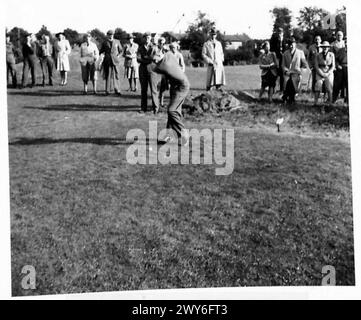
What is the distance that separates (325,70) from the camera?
38.3 ft

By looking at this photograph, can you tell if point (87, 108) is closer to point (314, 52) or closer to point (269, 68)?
point (269, 68)

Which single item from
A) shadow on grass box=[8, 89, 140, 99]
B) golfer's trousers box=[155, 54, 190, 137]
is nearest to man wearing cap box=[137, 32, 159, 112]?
shadow on grass box=[8, 89, 140, 99]

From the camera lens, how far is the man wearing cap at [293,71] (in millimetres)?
12211

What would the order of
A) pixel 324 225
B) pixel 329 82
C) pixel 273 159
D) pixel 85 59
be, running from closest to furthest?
pixel 324 225 < pixel 273 159 < pixel 329 82 < pixel 85 59

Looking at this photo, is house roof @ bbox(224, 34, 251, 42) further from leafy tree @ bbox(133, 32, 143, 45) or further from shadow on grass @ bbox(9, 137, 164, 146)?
shadow on grass @ bbox(9, 137, 164, 146)

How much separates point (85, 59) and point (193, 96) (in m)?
3.37

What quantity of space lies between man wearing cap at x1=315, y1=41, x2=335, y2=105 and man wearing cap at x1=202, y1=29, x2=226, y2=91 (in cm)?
273

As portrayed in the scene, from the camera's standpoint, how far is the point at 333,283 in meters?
6.42

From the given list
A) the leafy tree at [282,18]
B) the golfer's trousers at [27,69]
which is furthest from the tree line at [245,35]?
the golfer's trousers at [27,69]

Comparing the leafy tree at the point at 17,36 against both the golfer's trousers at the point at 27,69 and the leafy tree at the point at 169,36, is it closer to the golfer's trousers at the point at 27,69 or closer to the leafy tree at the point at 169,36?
the golfer's trousers at the point at 27,69

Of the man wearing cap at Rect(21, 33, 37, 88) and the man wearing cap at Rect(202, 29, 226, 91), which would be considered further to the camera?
the man wearing cap at Rect(21, 33, 37, 88)

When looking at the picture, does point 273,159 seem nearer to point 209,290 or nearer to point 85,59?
point 209,290

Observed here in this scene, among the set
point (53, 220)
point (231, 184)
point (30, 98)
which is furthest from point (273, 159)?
point (30, 98)

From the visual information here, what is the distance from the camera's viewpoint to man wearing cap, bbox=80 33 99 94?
13.4 meters
